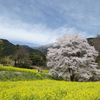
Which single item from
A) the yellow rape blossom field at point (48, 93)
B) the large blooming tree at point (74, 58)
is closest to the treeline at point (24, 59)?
the large blooming tree at point (74, 58)

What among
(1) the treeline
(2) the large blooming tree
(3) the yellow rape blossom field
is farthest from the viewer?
(1) the treeline

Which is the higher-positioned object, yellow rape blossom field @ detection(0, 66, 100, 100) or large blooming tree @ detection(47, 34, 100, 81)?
large blooming tree @ detection(47, 34, 100, 81)

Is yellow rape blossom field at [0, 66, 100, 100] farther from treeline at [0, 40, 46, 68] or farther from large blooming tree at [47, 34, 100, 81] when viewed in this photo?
treeline at [0, 40, 46, 68]

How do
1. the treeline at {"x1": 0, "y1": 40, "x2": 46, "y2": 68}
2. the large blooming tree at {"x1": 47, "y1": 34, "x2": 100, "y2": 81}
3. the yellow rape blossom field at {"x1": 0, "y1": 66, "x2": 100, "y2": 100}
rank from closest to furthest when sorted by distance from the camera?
the yellow rape blossom field at {"x1": 0, "y1": 66, "x2": 100, "y2": 100}
the large blooming tree at {"x1": 47, "y1": 34, "x2": 100, "y2": 81}
the treeline at {"x1": 0, "y1": 40, "x2": 46, "y2": 68}

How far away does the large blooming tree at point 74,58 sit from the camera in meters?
24.9

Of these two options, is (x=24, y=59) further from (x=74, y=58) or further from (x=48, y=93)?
(x=48, y=93)

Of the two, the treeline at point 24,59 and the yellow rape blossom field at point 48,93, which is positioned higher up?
the treeline at point 24,59

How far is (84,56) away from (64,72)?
5.42 meters

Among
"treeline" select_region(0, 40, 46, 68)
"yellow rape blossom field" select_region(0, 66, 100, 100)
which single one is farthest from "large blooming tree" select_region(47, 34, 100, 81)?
"treeline" select_region(0, 40, 46, 68)

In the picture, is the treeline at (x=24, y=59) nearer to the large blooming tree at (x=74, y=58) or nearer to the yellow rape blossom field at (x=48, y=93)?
the large blooming tree at (x=74, y=58)

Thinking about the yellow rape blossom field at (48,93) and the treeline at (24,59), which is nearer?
the yellow rape blossom field at (48,93)

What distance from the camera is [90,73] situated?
83.8 ft

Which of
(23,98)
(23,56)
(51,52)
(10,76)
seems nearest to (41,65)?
(23,56)

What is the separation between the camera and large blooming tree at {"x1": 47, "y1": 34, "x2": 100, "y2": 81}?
24.9 metres
